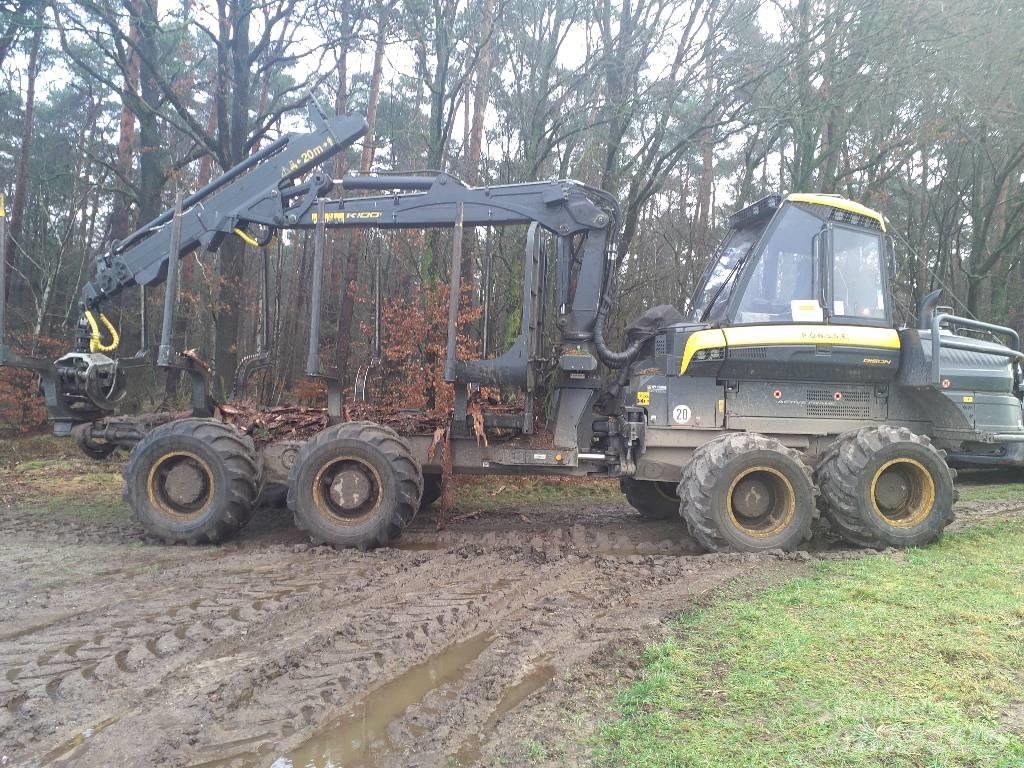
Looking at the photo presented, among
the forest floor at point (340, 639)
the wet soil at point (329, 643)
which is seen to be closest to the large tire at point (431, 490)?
the forest floor at point (340, 639)

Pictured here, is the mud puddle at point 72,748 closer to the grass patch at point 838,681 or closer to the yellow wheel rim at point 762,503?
the grass patch at point 838,681

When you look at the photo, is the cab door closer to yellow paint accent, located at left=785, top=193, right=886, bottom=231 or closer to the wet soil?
yellow paint accent, located at left=785, top=193, right=886, bottom=231

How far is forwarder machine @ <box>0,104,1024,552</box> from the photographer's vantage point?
6.19 m

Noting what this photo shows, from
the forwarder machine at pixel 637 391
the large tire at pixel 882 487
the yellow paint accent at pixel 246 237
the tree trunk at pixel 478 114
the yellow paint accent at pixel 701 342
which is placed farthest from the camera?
the tree trunk at pixel 478 114

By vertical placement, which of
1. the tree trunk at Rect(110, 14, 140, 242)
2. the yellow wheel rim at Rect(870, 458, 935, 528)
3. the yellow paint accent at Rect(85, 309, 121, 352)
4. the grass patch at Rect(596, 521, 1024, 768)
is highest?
the tree trunk at Rect(110, 14, 140, 242)

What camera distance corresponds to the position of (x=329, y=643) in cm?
392

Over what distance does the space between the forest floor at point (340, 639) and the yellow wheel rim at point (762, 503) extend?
1.25 ft

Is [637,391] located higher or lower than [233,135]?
lower

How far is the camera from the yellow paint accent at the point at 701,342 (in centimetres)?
633

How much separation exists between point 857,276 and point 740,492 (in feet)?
8.05

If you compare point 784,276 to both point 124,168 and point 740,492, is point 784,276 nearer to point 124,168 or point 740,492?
point 740,492

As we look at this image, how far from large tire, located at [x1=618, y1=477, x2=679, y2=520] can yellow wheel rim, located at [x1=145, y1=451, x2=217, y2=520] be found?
4.59 metres

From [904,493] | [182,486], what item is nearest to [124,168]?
[182,486]

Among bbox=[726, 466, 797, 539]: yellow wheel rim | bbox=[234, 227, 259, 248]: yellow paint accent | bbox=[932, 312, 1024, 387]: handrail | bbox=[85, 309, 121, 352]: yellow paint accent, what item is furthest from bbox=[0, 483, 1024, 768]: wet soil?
bbox=[234, 227, 259, 248]: yellow paint accent
